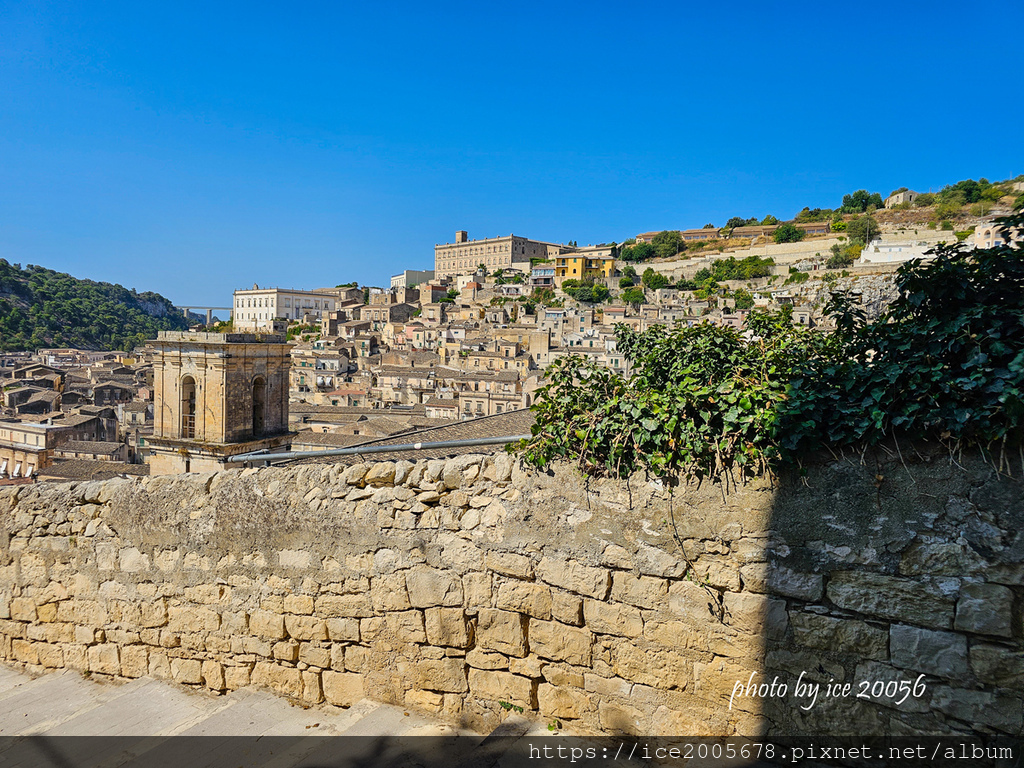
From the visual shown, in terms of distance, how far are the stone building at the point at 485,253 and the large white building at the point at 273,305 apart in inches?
1009

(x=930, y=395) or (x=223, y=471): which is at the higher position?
(x=930, y=395)

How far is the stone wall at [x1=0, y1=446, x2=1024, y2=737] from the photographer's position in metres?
2.78

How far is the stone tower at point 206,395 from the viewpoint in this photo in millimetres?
20156

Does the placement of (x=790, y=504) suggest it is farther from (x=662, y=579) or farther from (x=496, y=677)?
(x=496, y=677)

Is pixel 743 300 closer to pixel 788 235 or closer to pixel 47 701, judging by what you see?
pixel 788 235

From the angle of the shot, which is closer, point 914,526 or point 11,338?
point 914,526

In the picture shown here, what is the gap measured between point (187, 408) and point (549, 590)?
20.2 meters

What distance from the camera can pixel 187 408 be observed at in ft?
68.5

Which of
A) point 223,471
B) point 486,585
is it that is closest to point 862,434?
point 486,585

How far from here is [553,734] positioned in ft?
11.5

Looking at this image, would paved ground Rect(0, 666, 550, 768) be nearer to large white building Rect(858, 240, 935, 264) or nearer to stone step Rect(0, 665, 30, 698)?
stone step Rect(0, 665, 30, 698)

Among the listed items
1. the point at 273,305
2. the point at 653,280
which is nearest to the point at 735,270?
the point at 653,280

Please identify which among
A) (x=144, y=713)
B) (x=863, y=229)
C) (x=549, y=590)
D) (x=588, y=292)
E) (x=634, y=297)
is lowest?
(x=144, y=713)

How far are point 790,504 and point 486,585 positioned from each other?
5.53 feet
